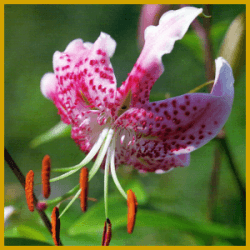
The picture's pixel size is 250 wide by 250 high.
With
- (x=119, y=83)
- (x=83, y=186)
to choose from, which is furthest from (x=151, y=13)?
(x=119, y=83)

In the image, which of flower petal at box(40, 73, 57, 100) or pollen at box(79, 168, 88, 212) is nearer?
pollen at box(79, 168, 88, 212)

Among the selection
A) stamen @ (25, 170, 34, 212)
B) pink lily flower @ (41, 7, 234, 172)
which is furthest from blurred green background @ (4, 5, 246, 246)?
stamen @ (25, 170, 34, 212)

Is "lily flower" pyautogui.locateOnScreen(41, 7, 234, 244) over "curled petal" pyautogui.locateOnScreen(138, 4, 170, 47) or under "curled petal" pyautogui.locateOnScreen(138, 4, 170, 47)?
under

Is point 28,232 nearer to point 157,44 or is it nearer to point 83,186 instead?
point 83,186

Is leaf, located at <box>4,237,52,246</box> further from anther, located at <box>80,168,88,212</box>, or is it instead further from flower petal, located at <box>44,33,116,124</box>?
flower petal, located at <box>44,33,116,124</box>

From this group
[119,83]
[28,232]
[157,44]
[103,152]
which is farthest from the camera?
[119,83]

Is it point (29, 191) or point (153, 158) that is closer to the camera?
point (29, 191)

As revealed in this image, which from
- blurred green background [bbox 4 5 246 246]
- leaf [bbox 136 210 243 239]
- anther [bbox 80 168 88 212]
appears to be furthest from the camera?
blurred green background [bbox 4 5 246 246]

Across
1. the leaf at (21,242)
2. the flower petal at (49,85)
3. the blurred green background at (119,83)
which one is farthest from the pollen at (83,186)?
the blurred green background at (119,83)
